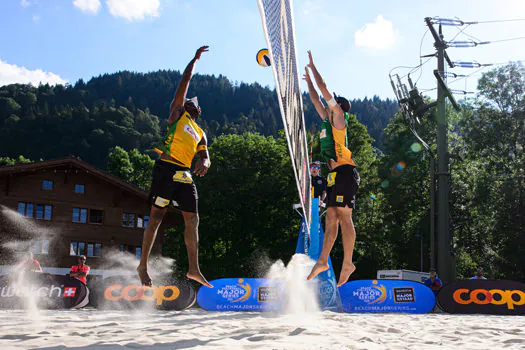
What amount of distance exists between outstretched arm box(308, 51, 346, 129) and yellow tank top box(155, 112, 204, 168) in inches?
59.4

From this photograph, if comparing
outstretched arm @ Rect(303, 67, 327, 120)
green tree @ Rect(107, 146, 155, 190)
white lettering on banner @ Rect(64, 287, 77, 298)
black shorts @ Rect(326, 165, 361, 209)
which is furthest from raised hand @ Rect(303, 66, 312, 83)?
green tree @ Rect(107, 146, 155, 190)

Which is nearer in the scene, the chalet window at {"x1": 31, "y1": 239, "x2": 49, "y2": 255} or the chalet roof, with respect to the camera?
the chalet roof

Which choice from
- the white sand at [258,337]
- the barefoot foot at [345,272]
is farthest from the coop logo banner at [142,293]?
the barefoot foot at [345,272]

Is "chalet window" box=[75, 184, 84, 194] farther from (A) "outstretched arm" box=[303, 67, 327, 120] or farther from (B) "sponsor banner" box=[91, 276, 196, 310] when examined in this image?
(A) "outstretched arm" box=[303, 67, 327, 120]

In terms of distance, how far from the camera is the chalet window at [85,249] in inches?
1256

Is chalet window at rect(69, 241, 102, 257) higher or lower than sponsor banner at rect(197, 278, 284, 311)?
higher

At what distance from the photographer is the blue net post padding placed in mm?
11445

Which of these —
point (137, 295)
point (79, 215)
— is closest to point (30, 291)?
point (137, 295)

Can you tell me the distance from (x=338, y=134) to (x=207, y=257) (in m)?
33.4

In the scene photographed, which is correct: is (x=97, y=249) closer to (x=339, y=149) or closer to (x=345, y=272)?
(x=345, y=272)

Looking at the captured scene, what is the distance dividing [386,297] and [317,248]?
3.55 meters

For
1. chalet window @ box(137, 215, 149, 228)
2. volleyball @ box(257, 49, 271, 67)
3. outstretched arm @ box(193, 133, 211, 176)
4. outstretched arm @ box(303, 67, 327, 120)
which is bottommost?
outstretched arm @ box(193, 133, 211, 176)

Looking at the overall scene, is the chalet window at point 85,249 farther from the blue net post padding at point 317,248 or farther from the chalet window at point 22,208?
the blue net post padding at point 317,248

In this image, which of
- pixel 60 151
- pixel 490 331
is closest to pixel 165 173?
pixel 490 331
